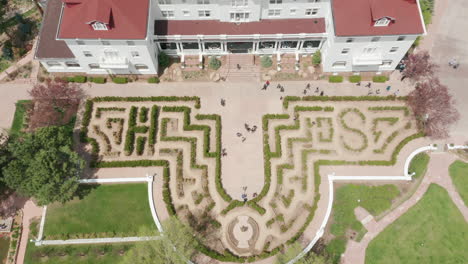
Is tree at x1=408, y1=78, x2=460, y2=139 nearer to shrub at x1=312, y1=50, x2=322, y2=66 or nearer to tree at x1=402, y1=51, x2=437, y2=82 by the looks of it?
tree at x1=402, y1=51, x2=437, y2=82

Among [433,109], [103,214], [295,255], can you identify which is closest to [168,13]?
[103,214]

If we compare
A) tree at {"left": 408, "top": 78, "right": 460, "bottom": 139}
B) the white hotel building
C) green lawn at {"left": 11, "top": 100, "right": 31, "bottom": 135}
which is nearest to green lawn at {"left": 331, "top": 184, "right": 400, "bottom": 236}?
tree at {"left": 408, "top": 78, "right": 460, "bottom": 139}

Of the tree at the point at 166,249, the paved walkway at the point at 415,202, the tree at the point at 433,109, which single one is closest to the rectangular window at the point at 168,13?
the tree at the point at 166,249

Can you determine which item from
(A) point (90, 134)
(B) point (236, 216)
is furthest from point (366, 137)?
(A) point (90, 134)

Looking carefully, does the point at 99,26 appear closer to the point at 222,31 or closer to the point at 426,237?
the point at 222,31

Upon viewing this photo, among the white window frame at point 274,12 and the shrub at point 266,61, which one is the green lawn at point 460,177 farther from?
the white window frame at point 274,12
